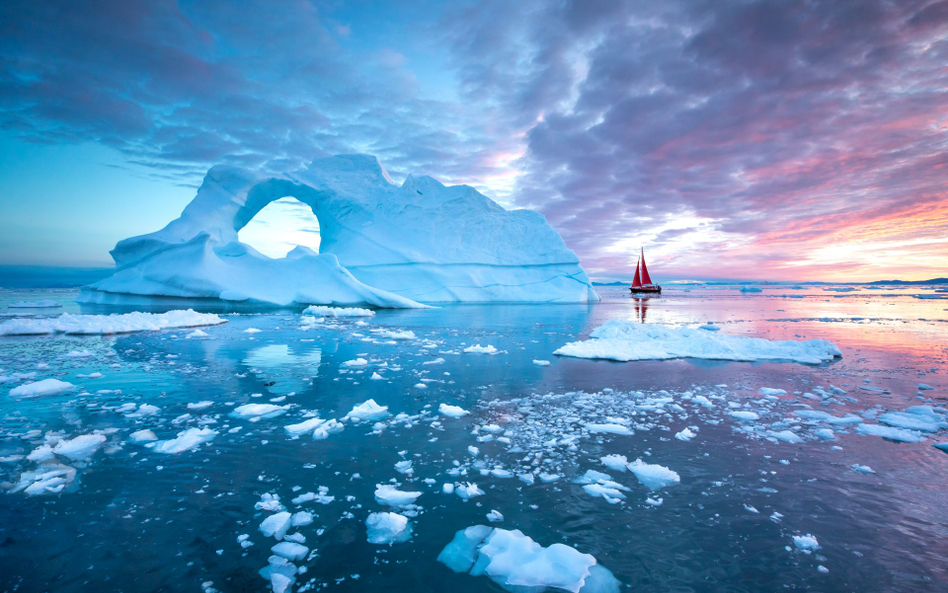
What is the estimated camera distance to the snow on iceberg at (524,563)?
187 cm

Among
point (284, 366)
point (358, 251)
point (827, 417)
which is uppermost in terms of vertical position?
point (358, 251)

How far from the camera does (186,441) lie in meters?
3.36

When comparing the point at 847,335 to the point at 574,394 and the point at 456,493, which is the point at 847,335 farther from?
the point at 456,493

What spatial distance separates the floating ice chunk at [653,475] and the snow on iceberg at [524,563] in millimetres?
1000

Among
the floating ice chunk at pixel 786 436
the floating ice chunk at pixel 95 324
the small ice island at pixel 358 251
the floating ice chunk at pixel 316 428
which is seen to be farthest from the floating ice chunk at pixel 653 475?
the small ice island at pixel 358 251

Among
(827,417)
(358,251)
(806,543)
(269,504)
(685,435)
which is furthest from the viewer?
(358,251)

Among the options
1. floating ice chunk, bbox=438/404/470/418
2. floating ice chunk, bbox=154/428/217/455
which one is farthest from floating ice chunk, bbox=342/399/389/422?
floating ice chunk, bbox=154/428/217/455

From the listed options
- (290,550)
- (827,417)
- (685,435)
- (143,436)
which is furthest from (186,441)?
(827,417)

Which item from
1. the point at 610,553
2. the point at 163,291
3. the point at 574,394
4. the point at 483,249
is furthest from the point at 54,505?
the point at 483,249

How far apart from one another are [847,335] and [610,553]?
43.7 ft

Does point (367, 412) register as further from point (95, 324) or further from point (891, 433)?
point (95, 324)

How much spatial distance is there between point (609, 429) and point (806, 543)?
5.57 ft

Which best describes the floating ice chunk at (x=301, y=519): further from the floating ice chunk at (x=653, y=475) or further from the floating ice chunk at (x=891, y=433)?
the floating ice chunk at (x=891, y=433)

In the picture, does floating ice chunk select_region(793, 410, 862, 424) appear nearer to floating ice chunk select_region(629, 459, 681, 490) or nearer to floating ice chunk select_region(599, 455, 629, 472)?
floating ice chunk select_region(629, 459, 681, 490)
